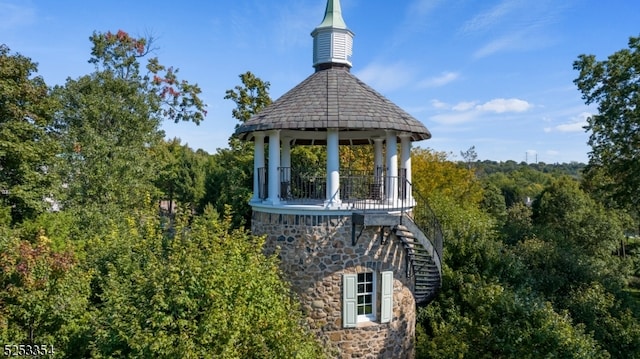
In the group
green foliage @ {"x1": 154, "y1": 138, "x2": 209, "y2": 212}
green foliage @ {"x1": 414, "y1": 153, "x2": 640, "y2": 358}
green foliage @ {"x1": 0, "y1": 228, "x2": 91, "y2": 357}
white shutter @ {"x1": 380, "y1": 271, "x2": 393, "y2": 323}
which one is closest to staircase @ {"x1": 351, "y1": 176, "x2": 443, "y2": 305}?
white shutter @ {"x1": 380, "y1": 271, "x2": 393, "y2": 323}

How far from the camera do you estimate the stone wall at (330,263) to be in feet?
37.3

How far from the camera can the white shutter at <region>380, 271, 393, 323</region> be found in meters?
11.7

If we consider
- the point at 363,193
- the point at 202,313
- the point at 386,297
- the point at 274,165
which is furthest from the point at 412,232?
the point at 202,313

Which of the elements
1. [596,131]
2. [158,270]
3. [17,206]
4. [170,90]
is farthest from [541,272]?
[170,90]

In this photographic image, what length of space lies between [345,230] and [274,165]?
2824 mm

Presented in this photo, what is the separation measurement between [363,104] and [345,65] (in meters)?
2.39

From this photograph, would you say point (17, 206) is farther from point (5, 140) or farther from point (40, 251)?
point (40, 251)

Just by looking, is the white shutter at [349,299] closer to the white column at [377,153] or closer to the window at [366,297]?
the window at [366,297]

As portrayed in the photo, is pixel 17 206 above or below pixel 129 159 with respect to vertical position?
below

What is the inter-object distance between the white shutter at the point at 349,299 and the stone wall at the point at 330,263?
5.2 inches

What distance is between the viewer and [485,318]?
492 inches

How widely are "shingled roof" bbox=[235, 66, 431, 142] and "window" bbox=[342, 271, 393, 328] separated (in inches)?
171

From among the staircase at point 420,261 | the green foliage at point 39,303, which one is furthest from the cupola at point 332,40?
the green foliage at point 39,303

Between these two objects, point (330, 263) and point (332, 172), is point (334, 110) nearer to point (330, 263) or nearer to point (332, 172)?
point (332, 172)
